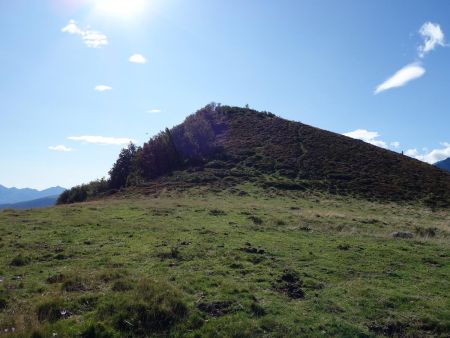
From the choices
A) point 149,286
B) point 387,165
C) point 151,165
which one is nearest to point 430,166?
point 387,165

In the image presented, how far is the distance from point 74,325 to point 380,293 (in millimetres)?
8706

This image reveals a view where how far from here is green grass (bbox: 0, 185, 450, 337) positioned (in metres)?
10.0

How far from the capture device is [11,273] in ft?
46.1

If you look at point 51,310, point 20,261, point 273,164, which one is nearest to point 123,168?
point 273,164

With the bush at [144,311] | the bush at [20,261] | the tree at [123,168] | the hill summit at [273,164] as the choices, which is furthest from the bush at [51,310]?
the tree at [123,168]

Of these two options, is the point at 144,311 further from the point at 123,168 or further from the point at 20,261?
the point at 123,168

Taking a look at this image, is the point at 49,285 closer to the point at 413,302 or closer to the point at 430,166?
the point at 413,302

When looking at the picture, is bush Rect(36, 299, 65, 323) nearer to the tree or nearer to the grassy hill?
the grassy hill

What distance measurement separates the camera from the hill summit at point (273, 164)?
52.2m

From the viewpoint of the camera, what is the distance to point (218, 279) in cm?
1323

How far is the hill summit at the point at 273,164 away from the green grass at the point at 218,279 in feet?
86.4

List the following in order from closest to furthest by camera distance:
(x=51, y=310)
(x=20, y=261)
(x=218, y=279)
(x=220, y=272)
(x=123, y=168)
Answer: (x=51, y=310)
(x=218, y=279)
(x=220, y=272)
(x=20, y=261)
(x=123, y=168)

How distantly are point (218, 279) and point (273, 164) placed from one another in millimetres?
47844

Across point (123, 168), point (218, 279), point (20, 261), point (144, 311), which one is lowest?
point (144, 311)
